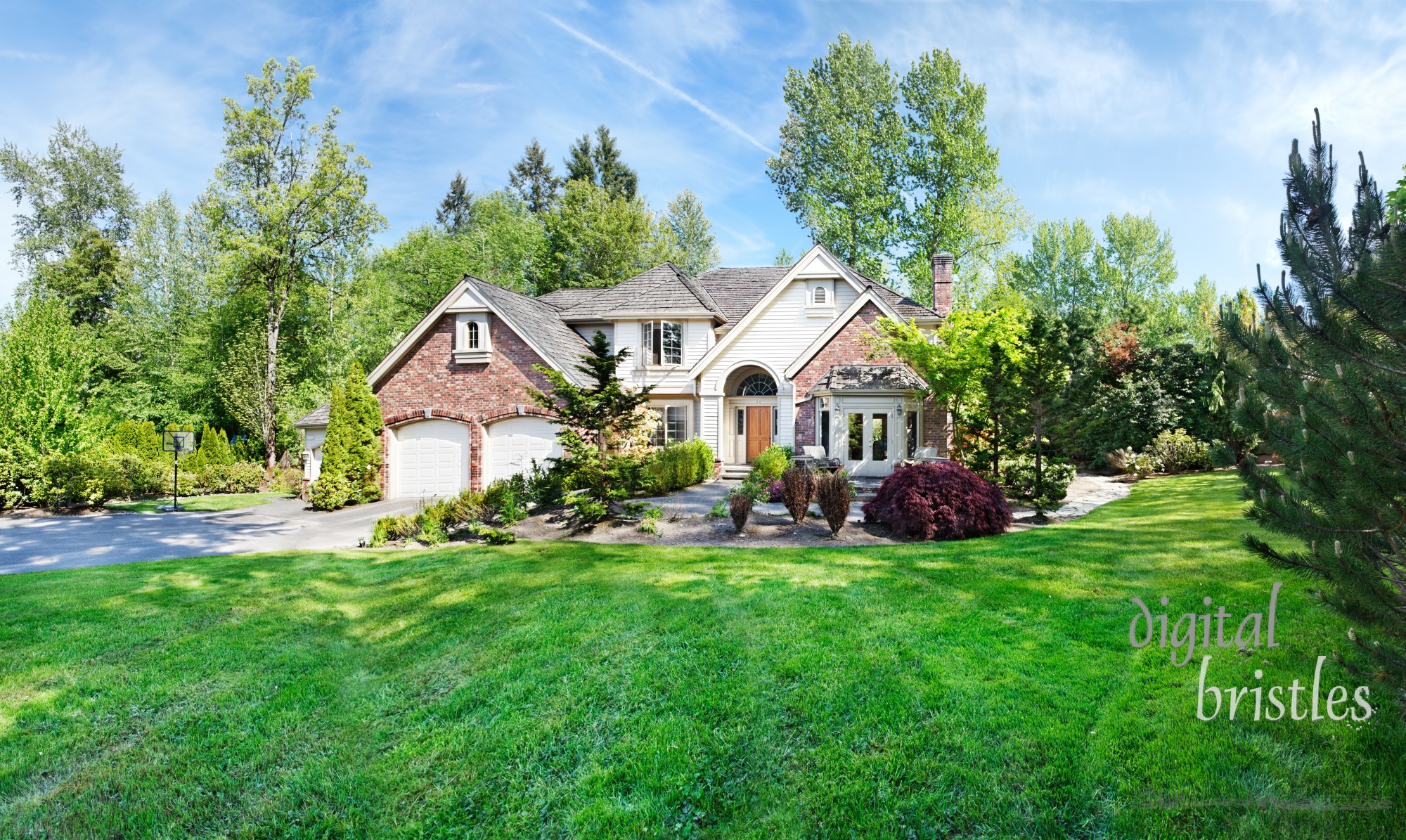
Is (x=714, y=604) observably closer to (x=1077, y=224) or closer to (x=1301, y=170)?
(x=1301, y=170)

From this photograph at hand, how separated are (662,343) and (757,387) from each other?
3.93 m

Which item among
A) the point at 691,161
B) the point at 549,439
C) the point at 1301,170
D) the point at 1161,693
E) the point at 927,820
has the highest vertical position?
the point at 691,161

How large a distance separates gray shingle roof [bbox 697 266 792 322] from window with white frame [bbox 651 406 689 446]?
454 centimetres

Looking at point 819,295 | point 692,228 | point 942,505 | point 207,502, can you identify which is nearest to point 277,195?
point 207,502

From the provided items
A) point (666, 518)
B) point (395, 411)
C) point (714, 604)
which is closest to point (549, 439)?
point (395, 411)

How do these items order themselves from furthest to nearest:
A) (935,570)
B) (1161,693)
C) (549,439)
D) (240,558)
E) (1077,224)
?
1. (1077,224)
2. (549,439)
3. (240,558)
4. (935,570)
5. (1161,693)

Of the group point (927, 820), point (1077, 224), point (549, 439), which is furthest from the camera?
point (1077, 224)

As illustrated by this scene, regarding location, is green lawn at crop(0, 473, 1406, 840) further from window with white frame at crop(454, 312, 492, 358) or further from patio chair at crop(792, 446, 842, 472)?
window with white frame at crop(454, 312, 492, 358)

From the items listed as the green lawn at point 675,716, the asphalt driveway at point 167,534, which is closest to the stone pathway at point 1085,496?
the green lawn at point 675,716

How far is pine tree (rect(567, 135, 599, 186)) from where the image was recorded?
43.1 metres

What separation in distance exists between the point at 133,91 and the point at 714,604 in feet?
50.3

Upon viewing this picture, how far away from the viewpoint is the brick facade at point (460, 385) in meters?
19.1

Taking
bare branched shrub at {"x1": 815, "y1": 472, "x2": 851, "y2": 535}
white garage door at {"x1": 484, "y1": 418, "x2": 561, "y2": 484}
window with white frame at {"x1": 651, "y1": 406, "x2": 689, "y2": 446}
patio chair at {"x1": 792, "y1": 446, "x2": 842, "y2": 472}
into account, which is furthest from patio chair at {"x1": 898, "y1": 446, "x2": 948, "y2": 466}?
white garage door at {"x1": 484, "y1": 418, "x2": 561, "y2": 484}

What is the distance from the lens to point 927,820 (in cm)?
319
